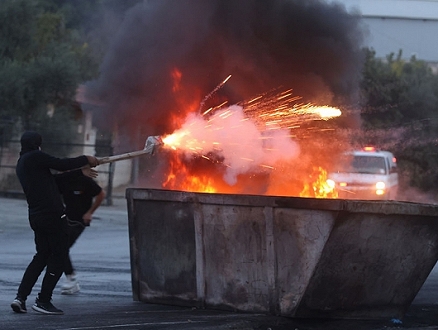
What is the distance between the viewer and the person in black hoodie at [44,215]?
798cm

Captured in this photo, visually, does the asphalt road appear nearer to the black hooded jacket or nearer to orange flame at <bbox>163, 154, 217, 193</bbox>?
the black hooded jacket

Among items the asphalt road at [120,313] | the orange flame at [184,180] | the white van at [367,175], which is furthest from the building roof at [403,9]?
the orange flame at [184,180]

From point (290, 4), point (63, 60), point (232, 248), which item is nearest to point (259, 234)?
point (232, 248)

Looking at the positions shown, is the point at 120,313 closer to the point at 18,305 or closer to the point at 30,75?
the point at 18,305

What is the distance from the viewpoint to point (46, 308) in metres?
7.98

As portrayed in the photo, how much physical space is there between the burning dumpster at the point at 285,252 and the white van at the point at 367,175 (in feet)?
42.1

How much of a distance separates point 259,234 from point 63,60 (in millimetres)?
21711

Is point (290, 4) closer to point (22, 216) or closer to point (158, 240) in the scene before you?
point (158, 240)

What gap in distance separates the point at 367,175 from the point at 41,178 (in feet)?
49.9

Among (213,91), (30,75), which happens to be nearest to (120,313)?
(213,91)

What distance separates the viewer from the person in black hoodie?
798cm

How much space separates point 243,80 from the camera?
12078 millimetres

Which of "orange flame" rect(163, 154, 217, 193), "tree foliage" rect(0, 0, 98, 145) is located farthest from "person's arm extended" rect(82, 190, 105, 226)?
"tree foliage" rect(0, 0, 98, 145)

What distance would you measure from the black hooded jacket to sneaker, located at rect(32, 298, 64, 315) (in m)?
0.78
